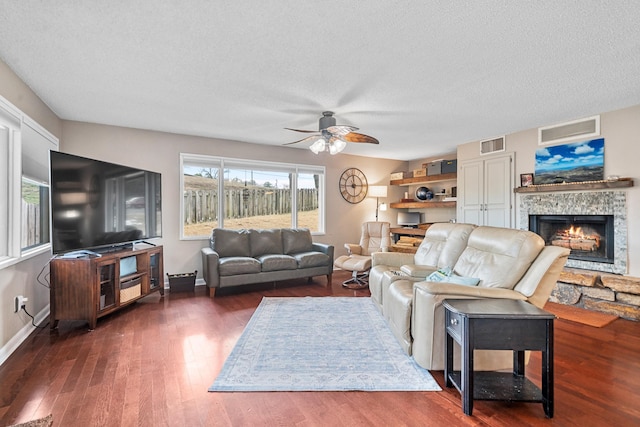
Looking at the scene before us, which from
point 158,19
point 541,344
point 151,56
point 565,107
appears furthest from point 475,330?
point 565,107

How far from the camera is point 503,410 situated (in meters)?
1.81

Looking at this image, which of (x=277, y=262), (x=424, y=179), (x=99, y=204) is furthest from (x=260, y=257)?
(x=424, y=179)

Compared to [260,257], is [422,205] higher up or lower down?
higher up

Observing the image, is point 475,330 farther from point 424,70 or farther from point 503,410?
point 424,70

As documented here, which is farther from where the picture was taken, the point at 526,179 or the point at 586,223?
the point at 526,179

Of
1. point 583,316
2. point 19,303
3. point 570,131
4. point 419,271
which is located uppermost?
point 570,131

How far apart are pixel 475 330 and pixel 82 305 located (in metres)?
3.43

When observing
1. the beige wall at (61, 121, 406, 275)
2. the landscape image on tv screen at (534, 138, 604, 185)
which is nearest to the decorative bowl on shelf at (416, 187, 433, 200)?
the beige wall at (61, 121, 406, 275)

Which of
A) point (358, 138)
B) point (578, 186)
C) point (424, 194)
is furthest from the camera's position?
point (424, 194)

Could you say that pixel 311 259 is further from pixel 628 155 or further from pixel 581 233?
pixel 628 155

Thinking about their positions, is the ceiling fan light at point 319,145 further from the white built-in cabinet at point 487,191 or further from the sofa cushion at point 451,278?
the white built-in cabinet at point 487,191

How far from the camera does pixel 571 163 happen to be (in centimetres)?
397

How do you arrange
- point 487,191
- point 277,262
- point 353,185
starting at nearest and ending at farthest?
point 277,262 < point 487,191 < point 353,185

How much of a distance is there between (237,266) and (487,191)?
13.3 ft
